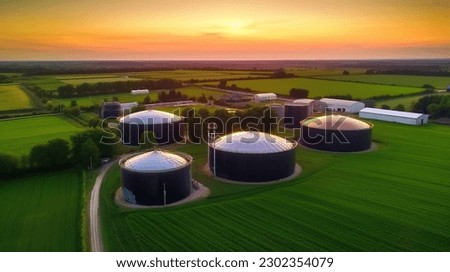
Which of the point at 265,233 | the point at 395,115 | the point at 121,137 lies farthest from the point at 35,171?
the point at 395,115

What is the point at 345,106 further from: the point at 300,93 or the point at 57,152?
the point at 57,152

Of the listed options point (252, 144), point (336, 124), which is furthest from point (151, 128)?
point (336, 124)

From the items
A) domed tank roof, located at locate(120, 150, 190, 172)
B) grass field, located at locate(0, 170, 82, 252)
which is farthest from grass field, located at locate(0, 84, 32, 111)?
domed tank roof, located at locate(120, 150, 190, 172)

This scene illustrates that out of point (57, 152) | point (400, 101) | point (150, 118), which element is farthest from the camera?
point (400, 101)

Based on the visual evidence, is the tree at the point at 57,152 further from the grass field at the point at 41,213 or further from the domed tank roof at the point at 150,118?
the domed tank roof at the point at 150,118

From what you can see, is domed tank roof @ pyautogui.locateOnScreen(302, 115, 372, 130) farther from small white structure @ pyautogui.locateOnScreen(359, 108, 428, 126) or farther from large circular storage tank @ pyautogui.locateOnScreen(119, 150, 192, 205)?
large circular storage tank @ pyautogui.locateOnScreen(119, 150, 192, 205)

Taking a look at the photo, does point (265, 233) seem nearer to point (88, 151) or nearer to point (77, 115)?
point (88, 151)
